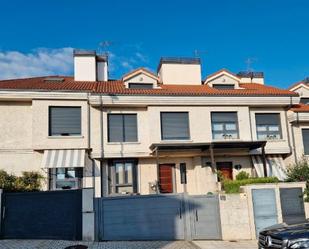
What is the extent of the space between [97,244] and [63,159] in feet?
24.7

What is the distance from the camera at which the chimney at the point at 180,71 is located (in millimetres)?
26984

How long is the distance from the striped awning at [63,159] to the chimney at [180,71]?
31.5 ft

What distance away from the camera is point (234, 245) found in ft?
47.4

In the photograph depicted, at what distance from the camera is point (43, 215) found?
14.9 m

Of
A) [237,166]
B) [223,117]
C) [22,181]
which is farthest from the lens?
[223,117]

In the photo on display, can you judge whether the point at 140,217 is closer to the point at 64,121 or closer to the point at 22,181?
the point at 22,181

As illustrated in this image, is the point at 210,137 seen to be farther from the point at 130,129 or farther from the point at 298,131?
the point at 298,131

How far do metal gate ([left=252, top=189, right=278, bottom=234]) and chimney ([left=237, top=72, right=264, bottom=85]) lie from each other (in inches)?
655

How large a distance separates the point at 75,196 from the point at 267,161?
46.4 feet

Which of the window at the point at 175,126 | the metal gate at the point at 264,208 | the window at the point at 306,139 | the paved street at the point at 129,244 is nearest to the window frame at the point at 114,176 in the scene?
the window at the point at 175,126

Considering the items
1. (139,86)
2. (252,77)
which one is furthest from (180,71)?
(252,77)

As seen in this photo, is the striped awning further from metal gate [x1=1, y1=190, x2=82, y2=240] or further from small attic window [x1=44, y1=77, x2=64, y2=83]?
small attic window [x1=44, y1=77, x2=64, y2=83]

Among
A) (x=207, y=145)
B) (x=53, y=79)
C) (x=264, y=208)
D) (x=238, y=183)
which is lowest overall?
(x=264, y=208)

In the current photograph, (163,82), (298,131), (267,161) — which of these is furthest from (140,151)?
(298,131)
